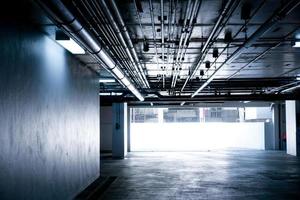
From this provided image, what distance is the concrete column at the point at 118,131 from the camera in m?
16.9

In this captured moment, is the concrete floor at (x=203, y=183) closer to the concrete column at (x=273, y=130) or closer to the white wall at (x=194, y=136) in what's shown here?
the concrete column at (x=273, y=130)

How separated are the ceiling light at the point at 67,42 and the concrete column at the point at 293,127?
1372 cm

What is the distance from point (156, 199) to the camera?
715cm

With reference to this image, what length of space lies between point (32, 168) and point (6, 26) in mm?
2031

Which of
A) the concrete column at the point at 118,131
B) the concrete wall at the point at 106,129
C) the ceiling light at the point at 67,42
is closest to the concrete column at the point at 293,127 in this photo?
the concrete column at the point at 118,131

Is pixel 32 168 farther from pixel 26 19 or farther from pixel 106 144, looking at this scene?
pixel 106 144

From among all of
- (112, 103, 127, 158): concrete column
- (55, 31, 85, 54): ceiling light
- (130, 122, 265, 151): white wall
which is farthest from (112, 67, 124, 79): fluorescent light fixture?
(130, 122, 265, 151): white wall

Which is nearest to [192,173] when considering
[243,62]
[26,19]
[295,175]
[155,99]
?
[295,175]

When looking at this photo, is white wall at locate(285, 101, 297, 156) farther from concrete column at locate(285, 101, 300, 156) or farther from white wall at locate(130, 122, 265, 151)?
white wall at locate(130, 122, 265, 151)

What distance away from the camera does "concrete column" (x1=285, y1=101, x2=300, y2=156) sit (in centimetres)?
1769

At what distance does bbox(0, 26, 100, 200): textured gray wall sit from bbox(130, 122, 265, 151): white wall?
1611 cm

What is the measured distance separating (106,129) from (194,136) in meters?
7.46

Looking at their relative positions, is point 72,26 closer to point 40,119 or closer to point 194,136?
point 40,119

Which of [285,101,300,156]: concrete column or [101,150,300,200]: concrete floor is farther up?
[285,101,300,156]: concrete column
